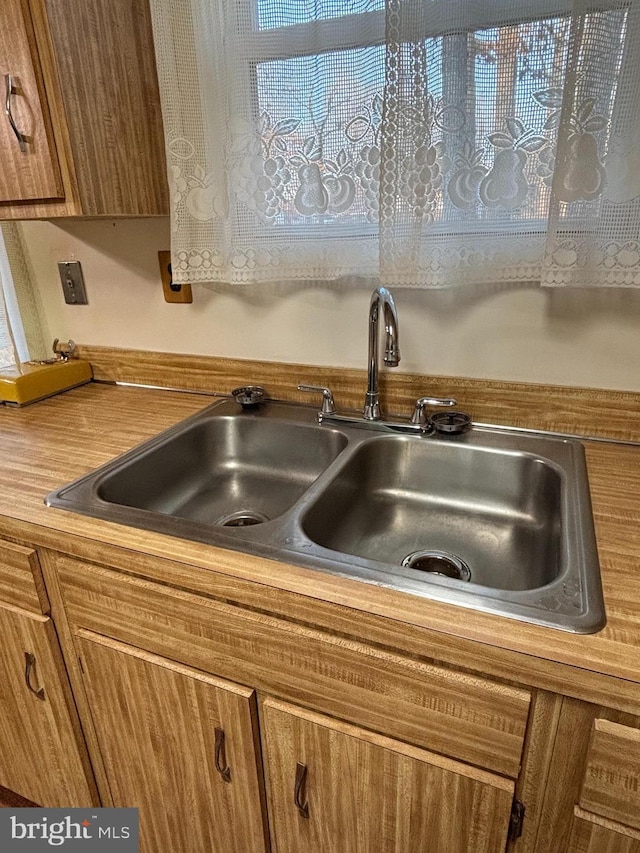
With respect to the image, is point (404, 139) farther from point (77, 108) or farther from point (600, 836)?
point (600, 836)

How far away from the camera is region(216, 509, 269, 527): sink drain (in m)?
1.09

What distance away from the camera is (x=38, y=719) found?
3.28ft

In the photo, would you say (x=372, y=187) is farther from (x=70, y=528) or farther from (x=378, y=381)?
(x=70, y=528)

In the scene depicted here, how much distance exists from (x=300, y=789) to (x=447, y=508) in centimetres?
57

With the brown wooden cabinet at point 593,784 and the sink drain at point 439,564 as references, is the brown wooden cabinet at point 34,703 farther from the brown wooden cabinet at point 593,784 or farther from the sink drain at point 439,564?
the brown wooden cabinet at point 593,784

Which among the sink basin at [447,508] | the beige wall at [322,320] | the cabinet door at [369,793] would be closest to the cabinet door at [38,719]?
the cabinet door at [369,793]

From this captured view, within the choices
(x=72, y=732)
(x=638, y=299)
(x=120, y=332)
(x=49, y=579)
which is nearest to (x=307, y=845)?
(x=72, y=732)

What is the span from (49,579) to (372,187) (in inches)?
36.2

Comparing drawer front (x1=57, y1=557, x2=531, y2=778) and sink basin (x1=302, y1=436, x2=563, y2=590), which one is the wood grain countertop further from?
sink basin (x1=302, y1=436, x2=563, y2=590)

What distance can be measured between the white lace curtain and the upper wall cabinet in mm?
97

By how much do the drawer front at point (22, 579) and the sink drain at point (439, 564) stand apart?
64 cm

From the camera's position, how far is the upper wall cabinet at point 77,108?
94 centimetres

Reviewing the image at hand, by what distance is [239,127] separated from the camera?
101 centimetres

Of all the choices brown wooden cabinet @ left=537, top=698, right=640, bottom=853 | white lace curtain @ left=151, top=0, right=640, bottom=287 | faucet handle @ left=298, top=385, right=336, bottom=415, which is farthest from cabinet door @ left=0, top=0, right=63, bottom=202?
brown wooden cabinet @ left=537, top=698, right=640, bottom=853
